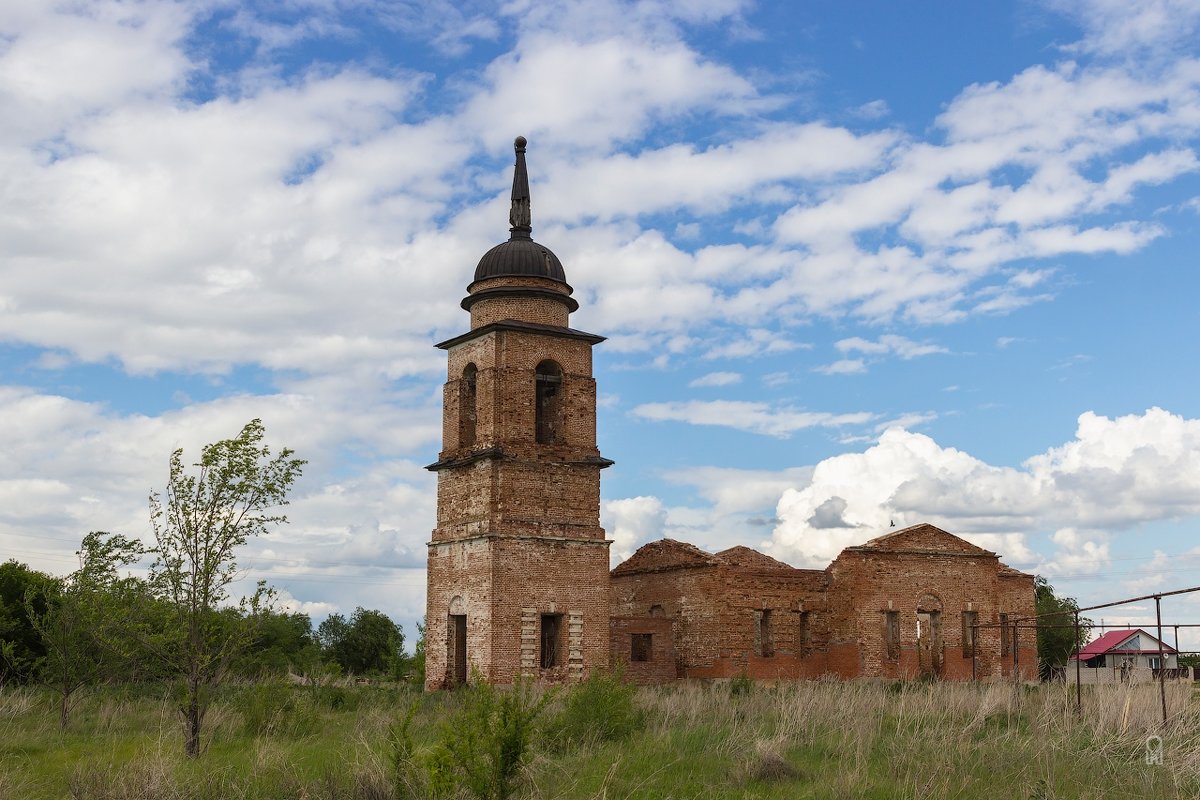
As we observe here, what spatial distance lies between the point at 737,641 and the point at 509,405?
8306 mm

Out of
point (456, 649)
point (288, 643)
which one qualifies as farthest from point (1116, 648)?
point (456, 649)

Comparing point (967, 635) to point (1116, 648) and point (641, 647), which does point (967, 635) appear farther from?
point (1116, 648)

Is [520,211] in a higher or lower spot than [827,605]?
higher

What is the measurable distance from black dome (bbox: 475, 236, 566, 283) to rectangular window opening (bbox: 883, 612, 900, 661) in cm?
1256

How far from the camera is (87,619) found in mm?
15078

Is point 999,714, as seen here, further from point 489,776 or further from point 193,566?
point 193,566

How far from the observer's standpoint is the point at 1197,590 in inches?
515

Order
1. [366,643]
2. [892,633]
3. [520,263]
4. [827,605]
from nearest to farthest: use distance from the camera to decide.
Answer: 1. [520,263]
2. [827,605]
3. [892,633]
4. [366,643]

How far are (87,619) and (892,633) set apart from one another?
20.5 m

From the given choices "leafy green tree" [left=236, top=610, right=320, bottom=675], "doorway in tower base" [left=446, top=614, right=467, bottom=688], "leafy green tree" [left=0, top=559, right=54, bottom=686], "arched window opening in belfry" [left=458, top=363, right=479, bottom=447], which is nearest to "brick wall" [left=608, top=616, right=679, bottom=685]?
→ "doorway in tower base" [left=446, top=614, right=467, bottom=688]

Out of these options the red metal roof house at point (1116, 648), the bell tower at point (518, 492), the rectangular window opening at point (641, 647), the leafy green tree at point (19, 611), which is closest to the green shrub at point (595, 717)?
the bell tower at point (518, 492)

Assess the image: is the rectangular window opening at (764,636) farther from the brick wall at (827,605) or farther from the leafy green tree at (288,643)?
the leafy green tree at (288,643)

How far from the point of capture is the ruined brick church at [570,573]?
75.4 ft

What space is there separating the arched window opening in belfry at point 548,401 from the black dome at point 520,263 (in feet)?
6.94
